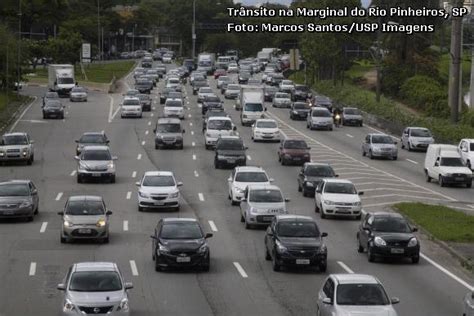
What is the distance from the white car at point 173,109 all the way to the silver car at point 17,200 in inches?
1725

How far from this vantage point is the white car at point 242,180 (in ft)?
153

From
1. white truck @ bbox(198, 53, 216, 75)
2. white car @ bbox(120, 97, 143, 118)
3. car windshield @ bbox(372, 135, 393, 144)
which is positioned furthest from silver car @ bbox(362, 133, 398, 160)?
white truck @ bbox(198, 53, 216, 75)

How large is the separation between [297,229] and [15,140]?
30.5 metres

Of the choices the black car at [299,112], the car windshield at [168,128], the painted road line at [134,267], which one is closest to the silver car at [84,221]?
the painted road line at [134,267]

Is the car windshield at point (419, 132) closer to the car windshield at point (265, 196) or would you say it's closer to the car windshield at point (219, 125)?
the car windshield at point (219, 125)

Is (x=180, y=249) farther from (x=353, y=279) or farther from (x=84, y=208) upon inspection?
(x=353, y=279)

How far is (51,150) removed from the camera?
68.2m

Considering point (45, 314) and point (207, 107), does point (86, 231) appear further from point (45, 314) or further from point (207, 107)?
point (207, 107)

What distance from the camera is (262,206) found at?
40.7 meters

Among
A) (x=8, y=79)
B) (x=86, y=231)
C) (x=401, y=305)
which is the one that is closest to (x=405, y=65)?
(x=8, y=79)

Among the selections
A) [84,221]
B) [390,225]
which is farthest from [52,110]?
[390,225]

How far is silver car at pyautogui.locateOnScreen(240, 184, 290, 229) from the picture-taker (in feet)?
133

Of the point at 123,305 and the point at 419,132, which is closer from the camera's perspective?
the point at 123,305

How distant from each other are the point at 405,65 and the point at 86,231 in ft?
291
